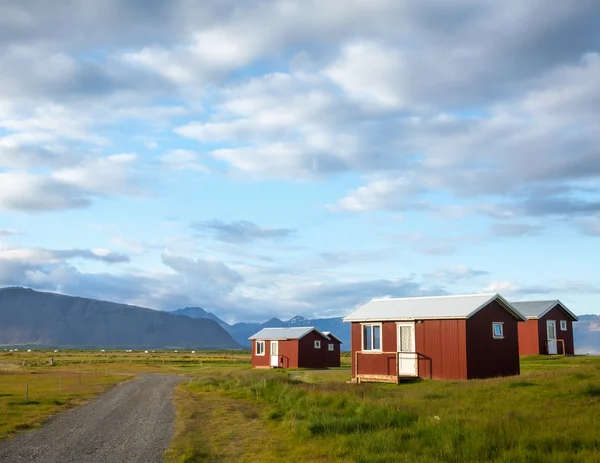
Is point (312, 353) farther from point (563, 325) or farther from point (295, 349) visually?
point (563, 325)

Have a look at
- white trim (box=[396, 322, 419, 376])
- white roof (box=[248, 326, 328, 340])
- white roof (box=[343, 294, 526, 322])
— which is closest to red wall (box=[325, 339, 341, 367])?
white roof (box=[248, 326, 328, 340])

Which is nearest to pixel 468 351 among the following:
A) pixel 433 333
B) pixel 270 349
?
pixel 433 333

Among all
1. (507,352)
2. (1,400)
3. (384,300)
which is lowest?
(1,400)

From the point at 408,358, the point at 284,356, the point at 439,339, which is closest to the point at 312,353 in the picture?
the point at 284,356

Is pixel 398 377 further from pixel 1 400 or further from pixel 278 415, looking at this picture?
pixel 1 400

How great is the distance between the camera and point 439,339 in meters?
33.7

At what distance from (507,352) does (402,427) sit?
71.6ft

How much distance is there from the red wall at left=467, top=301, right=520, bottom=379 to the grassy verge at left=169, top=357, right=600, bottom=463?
8.34 metres

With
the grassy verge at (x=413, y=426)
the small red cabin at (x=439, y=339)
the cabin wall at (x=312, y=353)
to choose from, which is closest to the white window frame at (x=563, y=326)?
the small red cabin at (x=439, y=339)

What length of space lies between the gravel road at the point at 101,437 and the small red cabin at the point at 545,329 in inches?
1344

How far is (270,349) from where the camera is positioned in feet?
216

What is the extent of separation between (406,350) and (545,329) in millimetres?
22650

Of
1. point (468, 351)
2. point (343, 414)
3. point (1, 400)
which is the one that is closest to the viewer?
point (343, 414)

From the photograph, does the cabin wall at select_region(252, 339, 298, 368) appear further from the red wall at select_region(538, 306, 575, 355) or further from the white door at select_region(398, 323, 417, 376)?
the white door at select_region(398, 323, 417, 376)
